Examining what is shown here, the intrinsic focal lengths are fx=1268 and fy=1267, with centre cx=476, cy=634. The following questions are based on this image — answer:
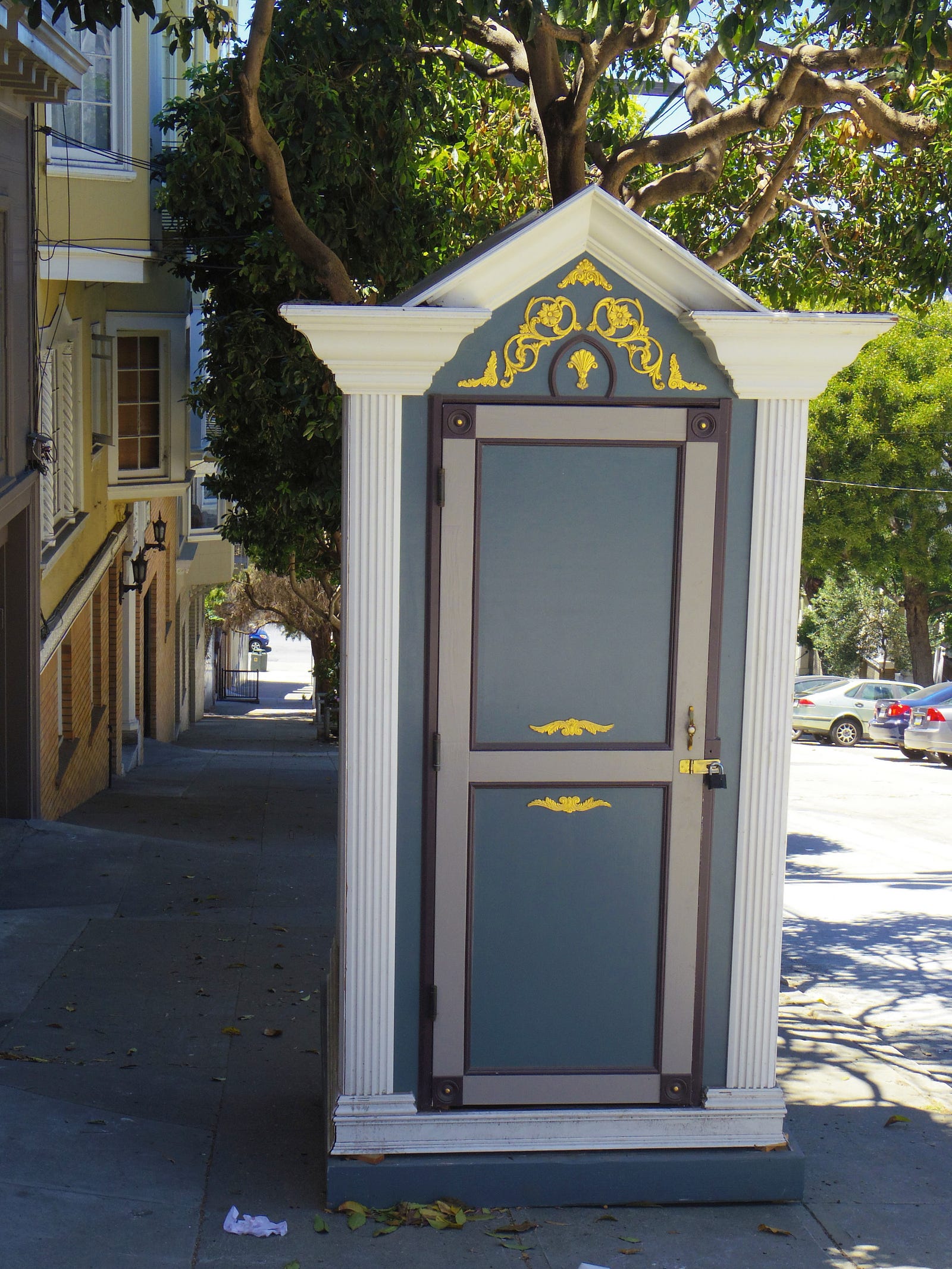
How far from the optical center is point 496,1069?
420 centimetres

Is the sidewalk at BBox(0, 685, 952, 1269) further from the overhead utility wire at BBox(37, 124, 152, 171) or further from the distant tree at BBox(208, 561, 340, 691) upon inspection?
the distant tree at BBox(208, 561, 340, 691)

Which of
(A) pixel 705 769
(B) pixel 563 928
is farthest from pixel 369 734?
(A) pixel 705 769

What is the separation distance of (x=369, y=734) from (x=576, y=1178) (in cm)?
160

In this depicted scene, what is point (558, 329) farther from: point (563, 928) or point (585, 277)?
point (563, 928)

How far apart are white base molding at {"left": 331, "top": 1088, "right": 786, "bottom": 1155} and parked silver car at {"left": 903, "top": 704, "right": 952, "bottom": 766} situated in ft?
60.1

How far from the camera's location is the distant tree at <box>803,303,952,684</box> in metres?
29.0

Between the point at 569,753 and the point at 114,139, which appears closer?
the point at 569,753

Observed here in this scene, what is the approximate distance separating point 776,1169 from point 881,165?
7.91m

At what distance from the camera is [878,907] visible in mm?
9891

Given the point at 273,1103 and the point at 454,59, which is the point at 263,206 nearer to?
the point at 454,59

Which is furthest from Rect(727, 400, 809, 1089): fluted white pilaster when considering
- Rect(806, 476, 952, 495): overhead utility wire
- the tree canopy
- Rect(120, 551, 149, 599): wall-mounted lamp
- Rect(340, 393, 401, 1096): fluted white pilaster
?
Rect(806, 476, 952, 495): overhead utility wire

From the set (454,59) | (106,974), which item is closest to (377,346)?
(106,974)

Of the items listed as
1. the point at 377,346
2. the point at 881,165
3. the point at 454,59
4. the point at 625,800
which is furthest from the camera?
the point at 881,165

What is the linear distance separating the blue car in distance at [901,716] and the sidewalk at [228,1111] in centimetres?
1682
